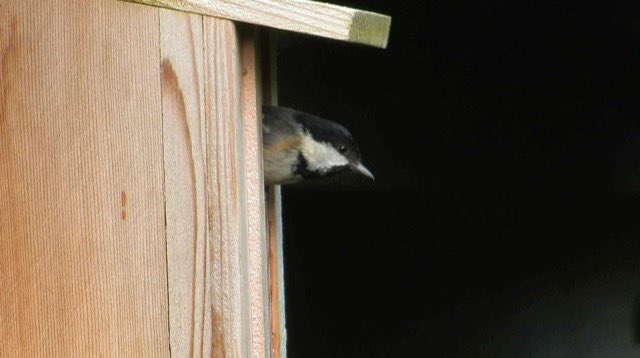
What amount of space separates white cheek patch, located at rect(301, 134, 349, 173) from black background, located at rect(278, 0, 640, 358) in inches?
52.3

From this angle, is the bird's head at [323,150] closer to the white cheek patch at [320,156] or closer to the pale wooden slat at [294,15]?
the white cheek patch at [320,156]

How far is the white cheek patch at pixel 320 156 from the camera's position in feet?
7.54

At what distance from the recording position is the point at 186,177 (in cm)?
139

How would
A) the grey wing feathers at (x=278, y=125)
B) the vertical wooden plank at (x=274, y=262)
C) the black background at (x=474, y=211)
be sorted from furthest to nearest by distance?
the black background at (x=474, y=211) < the grey wing feathers at (x=278, y=125) < the vertical wooden plank at (x=274, y=262)

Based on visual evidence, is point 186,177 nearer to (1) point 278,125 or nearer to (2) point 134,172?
(2) point 134,172

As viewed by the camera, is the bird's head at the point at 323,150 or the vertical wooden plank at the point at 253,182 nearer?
the vertical wooden plank at the point at 253,182

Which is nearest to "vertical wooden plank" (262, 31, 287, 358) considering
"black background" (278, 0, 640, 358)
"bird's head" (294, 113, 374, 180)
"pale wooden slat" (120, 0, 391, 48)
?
"bird's head" (294, 113, 374, 180)

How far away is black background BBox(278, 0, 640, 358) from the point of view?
3.85m

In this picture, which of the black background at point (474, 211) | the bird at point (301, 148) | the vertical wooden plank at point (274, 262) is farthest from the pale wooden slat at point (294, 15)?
the black background at point (474, 211)

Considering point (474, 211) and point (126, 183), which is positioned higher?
point (474, 211)

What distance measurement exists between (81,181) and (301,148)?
2.90ft

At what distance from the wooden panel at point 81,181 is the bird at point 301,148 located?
651 millimetres

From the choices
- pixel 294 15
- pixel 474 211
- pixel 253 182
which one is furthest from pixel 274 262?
pixel 474 211

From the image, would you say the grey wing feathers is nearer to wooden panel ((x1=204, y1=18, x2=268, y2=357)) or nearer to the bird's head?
the bird's head
